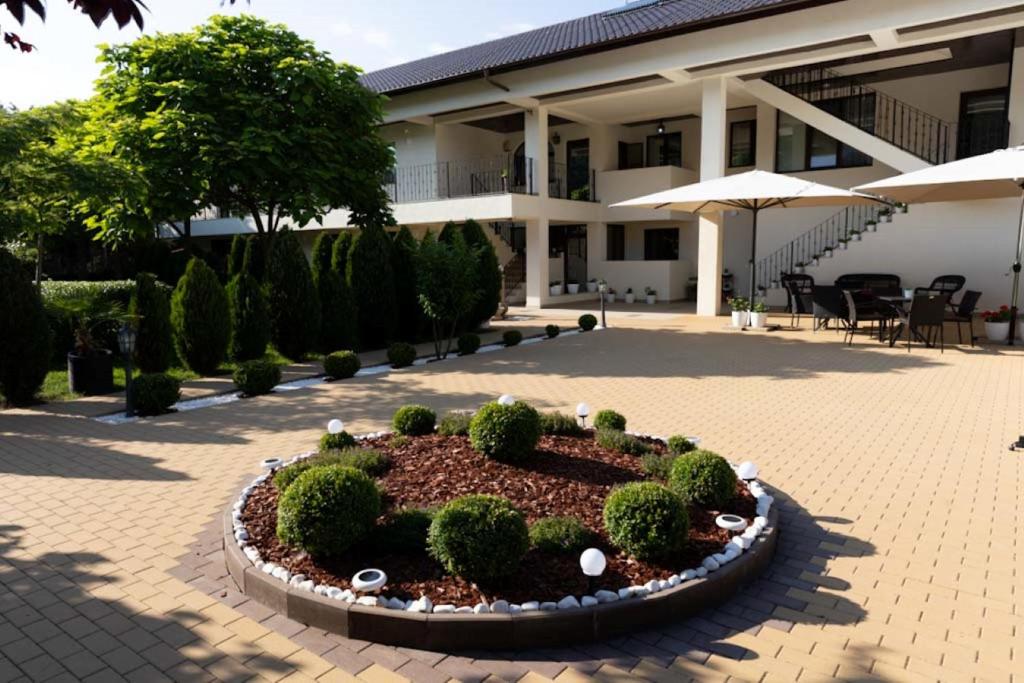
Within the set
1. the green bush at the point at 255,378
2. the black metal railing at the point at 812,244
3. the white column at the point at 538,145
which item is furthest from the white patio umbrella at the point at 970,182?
the green bush at the point at 255,378

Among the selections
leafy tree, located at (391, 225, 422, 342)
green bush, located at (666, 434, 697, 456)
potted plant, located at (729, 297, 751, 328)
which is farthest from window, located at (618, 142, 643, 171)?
green bush, located at (666, 434, 697, 456)

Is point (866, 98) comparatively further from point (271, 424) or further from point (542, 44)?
point (271, 424)

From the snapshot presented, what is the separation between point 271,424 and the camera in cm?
782

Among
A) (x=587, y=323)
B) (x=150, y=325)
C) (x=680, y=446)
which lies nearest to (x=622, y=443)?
(x=680, y=446)

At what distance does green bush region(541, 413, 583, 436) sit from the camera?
6.13 metres

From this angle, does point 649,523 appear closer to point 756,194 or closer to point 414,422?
point 414,422

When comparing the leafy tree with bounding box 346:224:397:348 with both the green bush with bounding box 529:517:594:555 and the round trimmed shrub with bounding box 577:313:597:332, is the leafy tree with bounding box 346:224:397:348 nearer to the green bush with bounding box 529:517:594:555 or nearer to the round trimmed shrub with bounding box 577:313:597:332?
A: the round trimmed shrub with bounding box 577:313:597:332

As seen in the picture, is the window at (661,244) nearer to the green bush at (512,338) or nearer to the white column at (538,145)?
the white column at (538,145)

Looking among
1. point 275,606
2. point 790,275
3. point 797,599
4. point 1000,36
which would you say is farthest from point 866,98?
→ point 275,606

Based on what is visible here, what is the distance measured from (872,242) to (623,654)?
56.3 ft

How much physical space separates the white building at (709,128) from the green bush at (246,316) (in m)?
9.61

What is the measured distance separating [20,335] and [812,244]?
1903cm

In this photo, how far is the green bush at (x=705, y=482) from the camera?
4535mm

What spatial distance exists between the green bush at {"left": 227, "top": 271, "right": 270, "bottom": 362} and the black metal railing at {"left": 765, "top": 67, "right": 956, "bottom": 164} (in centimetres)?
1520
